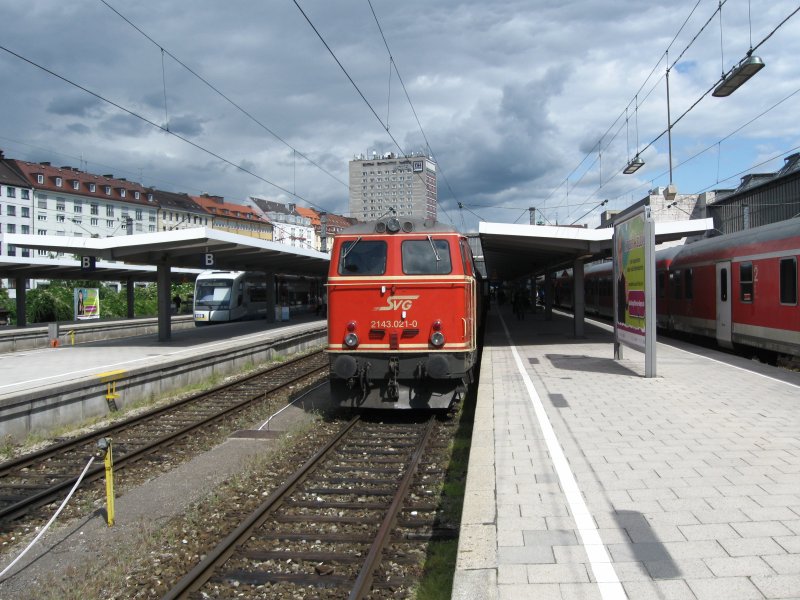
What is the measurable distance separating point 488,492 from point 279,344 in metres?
15.3

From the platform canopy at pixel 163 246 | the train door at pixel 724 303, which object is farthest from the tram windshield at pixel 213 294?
the train door at pixel 724 303

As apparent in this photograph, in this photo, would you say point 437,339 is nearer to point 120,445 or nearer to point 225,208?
point 120,445

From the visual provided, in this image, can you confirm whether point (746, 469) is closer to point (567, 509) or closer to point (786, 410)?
point (567, 509)

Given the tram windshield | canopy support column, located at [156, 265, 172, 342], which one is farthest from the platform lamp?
the tram windshield

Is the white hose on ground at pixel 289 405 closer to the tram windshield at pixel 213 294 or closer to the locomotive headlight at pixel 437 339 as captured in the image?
the locomotive headlight at pixel 437 339

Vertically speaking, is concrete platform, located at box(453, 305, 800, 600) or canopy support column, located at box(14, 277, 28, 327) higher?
canopy support column, located at box(14, 277, 28, 327)

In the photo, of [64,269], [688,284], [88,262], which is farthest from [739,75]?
[64,269]

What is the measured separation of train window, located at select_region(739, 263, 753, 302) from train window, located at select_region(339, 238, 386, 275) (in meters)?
8.48

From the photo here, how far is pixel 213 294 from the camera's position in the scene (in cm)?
3041

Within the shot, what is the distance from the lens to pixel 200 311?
3034 centimetres

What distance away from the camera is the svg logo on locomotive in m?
9.30

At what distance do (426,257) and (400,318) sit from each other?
40.6 inches

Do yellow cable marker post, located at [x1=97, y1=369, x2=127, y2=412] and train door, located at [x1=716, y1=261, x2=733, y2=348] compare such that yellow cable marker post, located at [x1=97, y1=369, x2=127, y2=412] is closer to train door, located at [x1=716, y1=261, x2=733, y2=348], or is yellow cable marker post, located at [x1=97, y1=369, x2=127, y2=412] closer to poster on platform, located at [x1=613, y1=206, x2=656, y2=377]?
poster on platform, located at [x1=613, y1=206, x2=656, y2=377]

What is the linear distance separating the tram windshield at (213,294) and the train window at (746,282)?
74.9 feet
